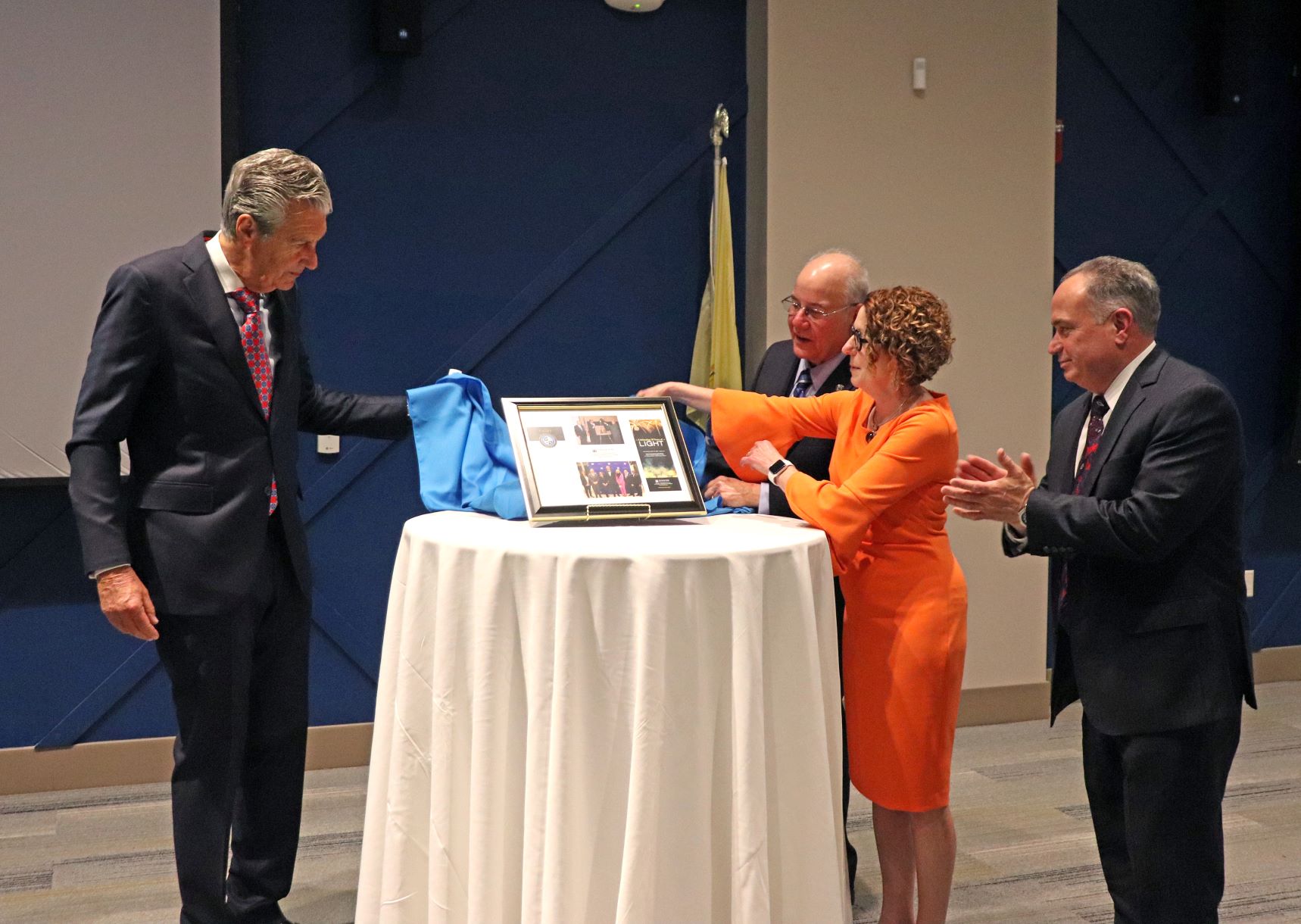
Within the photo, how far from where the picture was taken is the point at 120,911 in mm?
3068

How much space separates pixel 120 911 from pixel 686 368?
8.52 feet

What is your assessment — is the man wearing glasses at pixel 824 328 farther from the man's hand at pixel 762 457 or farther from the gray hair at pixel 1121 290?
the gray hair at pixel 1121 290

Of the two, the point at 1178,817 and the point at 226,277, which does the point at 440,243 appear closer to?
the point at 226,277

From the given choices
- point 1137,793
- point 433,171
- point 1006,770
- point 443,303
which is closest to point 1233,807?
point 1006,770

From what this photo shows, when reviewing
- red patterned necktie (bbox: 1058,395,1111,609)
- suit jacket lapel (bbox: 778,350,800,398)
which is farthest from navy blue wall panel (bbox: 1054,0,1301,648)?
red patterned necktie (bbox: 1058,395,1111,609)

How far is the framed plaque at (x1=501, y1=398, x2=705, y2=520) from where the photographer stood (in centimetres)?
228

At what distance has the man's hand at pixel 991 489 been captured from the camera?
2.37 m

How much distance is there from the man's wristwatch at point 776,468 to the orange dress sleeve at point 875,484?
0.13 ft

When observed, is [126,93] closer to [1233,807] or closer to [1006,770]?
[1006,770]

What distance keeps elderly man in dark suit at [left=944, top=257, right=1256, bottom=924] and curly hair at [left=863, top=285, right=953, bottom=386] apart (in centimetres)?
21

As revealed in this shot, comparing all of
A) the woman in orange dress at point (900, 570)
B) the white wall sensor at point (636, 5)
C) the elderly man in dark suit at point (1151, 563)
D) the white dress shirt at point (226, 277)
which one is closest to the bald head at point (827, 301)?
the woman in orange dress at point (900, 570)

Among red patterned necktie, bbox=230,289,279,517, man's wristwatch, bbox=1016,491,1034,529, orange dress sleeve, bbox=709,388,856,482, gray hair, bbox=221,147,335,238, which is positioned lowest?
man's wristwatch, bbox=1016,491,1034,529

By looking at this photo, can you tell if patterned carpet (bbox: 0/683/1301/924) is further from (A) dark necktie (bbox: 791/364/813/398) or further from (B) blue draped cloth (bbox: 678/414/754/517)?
(A) dark necktie (bbox: 791/364/813/398)

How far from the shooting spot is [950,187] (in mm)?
4656
